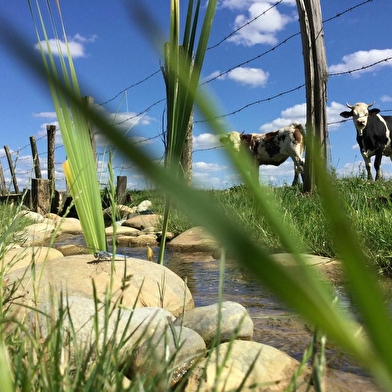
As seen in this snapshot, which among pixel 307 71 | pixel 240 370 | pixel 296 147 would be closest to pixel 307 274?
pixel 240 370

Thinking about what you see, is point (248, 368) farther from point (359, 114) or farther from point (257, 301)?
point (359, 114)

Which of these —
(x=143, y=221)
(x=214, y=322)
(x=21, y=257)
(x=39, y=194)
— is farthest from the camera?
(x=39, y=194)

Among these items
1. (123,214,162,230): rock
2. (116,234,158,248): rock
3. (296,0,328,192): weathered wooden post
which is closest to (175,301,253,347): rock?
(116,234,158,248): rock

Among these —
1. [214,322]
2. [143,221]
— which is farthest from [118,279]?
[143,221]

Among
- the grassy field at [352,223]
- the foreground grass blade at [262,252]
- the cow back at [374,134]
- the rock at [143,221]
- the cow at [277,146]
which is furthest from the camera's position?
the cow back at [374,134]

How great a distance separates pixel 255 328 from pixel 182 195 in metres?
2.07

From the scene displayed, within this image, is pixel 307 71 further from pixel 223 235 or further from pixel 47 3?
pixel 223 235

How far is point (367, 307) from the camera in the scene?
23 centimetres

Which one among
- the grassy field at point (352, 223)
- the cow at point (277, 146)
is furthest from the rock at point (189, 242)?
the cow at point (277, 146)

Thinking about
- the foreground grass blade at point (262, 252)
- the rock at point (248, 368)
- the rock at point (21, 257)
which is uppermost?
the foreground grass blade at point (262, 252)

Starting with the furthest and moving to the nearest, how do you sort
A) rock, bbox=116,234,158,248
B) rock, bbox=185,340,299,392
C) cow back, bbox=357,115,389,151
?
cow back, bbox=357,115,389,151, rock, bbox=116,234,158,248, rock, bbox=185,340,299,392

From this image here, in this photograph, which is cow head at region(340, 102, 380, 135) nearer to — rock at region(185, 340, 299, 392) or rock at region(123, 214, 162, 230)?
rock at region(123, 214, 162, 230)

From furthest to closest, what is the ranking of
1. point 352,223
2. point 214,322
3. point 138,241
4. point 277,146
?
point 277,146 < point 138,241 < point 352,223 < point 214,322

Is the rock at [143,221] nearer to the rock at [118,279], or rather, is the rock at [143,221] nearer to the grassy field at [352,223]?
the grassy field at [352,223]
